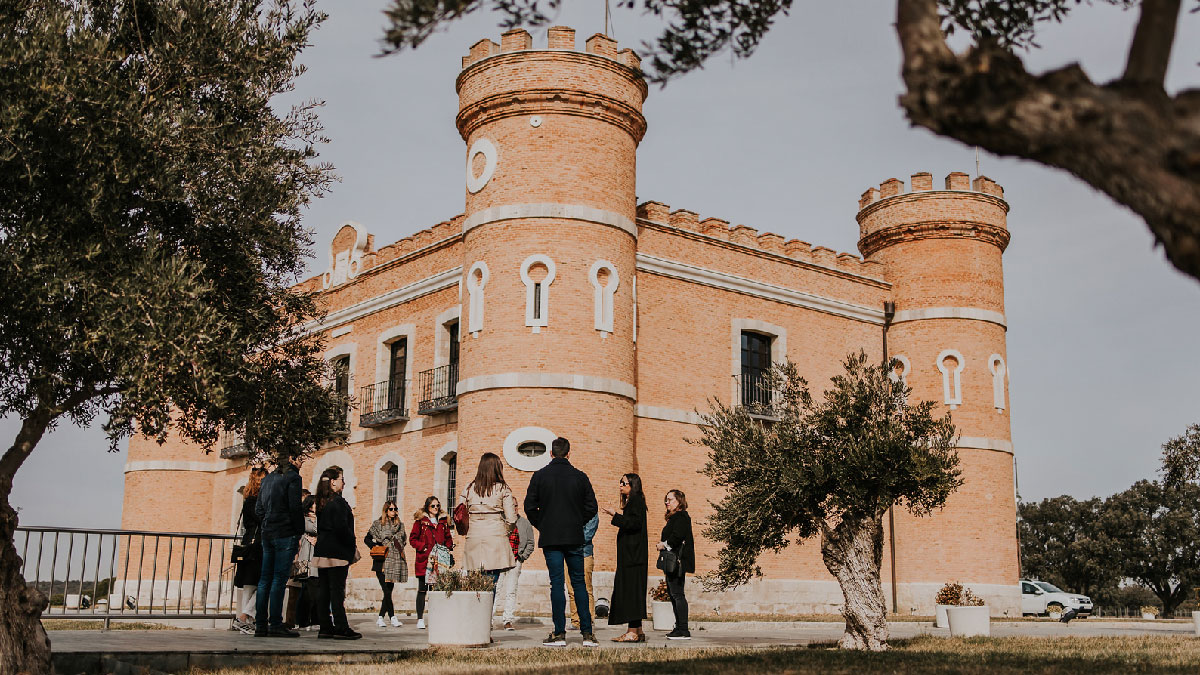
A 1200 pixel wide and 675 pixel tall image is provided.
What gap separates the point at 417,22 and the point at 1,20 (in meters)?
4.56

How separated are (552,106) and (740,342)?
7.17 metres

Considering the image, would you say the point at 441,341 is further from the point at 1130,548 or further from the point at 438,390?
the point at 1130,548

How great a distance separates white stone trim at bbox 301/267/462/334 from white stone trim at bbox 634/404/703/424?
16.4 ft

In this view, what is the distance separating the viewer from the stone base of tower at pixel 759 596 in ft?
62.6

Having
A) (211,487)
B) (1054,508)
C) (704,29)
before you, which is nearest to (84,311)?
(704,29)

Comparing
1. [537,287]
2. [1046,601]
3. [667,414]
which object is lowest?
[1046,601]

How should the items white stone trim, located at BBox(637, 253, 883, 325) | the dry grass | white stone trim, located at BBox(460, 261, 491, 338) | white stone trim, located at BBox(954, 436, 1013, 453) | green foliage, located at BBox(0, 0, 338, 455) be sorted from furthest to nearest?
white stone trim, located at BBox(954, 436, 1013, 453), white stone trim, located at BBox(637, 253, 883, 325), white stone trim, located at BBox(460, 261, 491, 338), the dry grass, green foliage, located at BBox(0, 0, 338, 455)

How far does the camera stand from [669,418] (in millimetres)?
22531

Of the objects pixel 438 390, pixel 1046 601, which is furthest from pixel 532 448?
pixel 1046 601

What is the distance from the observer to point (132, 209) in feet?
28.1

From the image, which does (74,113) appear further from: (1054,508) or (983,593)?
(1054,508)

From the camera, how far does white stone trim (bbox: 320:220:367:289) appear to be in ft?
90.4

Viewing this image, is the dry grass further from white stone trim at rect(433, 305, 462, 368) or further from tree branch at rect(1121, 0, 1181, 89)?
tree branch at rect(1121, 0, 1181, 89)

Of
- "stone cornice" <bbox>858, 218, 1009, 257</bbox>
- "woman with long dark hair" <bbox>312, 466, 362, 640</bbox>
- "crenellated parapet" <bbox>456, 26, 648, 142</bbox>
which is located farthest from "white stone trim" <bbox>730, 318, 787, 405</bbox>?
"woman with long dark hair" <bbox>312, 466, 362, 640</bbox>
